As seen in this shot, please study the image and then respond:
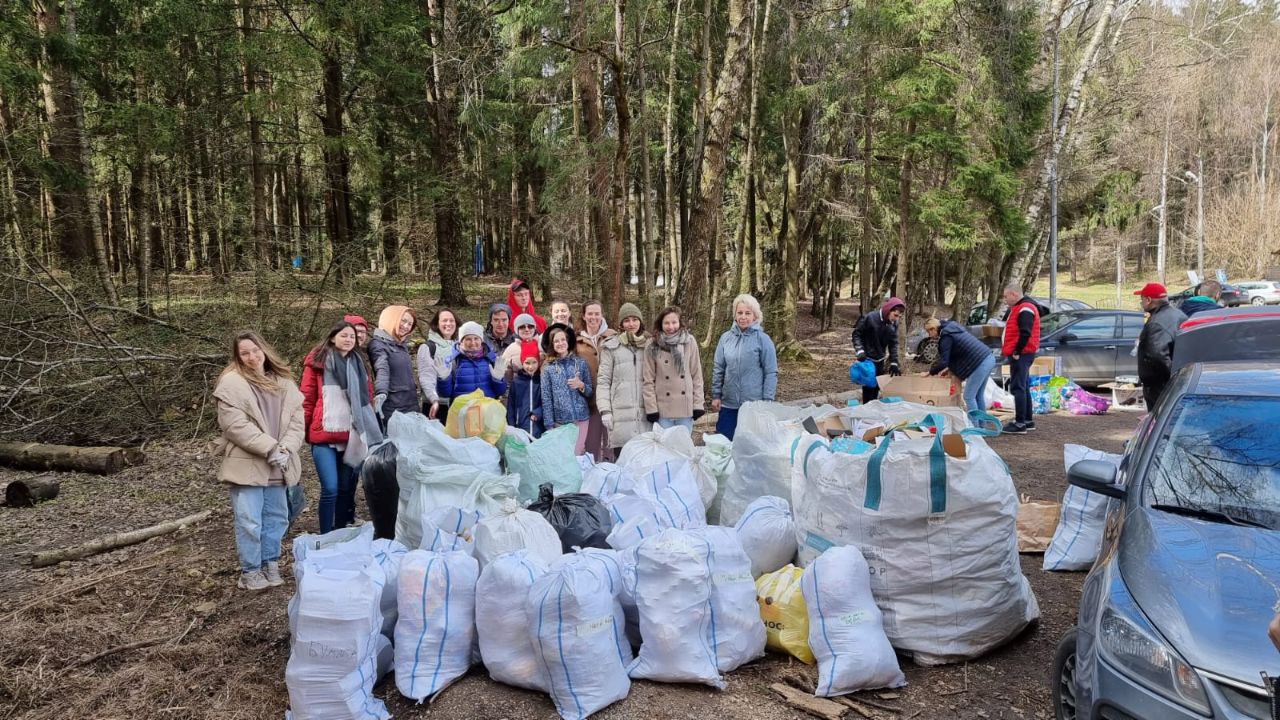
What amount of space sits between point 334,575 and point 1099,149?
27.0m

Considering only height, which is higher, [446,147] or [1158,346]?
[446,147]

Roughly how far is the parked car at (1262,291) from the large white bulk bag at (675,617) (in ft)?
112

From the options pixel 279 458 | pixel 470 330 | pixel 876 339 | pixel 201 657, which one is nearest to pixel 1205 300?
pixel 876 339

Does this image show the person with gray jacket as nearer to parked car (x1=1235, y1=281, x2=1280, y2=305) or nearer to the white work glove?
the white work glove

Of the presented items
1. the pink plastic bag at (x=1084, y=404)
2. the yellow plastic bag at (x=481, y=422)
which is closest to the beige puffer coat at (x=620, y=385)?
the yellow plastic bag at (x=481, y=422)

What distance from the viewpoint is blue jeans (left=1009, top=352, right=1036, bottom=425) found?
372 inches

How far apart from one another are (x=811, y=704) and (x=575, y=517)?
154 cm

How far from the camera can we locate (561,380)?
19.7 feet

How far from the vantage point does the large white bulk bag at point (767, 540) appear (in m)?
4.13

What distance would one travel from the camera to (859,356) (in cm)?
949

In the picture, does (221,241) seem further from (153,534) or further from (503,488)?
(503,488)

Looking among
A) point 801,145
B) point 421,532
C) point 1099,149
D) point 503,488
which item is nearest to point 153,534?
point 421,532

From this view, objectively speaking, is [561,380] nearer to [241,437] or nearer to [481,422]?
[481,422]

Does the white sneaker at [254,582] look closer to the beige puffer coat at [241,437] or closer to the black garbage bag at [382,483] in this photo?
the beige puffer coat at [241,437]
